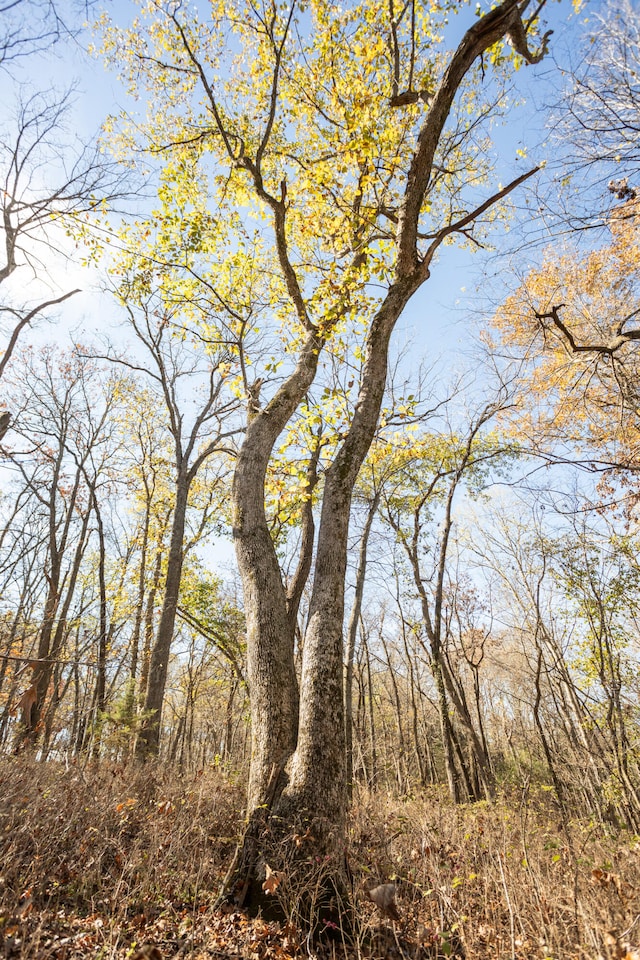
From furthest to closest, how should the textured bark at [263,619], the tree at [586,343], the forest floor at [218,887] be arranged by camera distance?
the tree at [586,343], the textured bark at [263,619], the forest floor at [218,887]

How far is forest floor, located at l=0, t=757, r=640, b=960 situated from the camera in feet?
7.17

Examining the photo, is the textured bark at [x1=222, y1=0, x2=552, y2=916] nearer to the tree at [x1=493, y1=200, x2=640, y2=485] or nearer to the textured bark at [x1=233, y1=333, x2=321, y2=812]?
the textured bark at [x1=233, y1=333, x2=321, y2=812]

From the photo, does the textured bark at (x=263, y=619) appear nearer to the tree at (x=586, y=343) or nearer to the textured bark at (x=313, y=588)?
the textured bark at (x=313, y=588)

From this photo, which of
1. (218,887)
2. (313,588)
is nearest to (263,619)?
(313,588)

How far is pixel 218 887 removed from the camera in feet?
9.08

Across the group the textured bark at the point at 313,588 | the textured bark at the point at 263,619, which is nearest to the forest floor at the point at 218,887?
the textured bark at the point at 313,588

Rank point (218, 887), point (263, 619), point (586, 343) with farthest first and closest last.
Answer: point (586, 343) < point (263, 619) < point (218, 887)

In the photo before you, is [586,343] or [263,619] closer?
[263,619]

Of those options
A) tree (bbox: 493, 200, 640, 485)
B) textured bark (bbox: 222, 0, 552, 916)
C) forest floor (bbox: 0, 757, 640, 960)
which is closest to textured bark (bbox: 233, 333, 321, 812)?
textured bark (bbox: 222, 0, 552, 916)

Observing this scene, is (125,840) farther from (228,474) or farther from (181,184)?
(228,474)

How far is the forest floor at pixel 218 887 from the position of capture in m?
2.19

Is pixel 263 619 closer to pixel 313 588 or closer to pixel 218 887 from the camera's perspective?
pixel 313 588

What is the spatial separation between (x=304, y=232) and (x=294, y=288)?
55.3 inches

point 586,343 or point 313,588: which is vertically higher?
point 586,343
